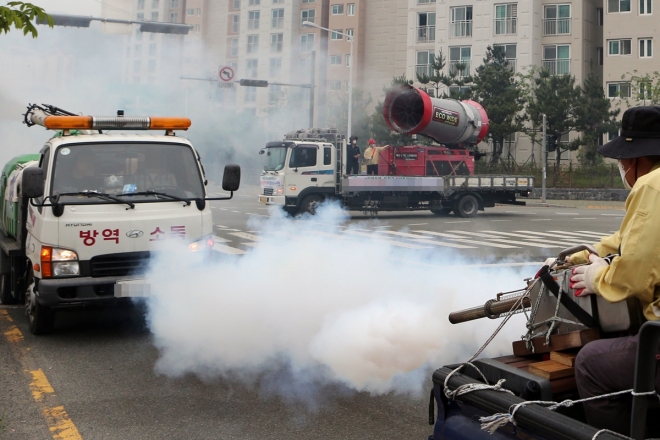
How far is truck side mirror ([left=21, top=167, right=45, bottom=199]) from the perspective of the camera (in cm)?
659

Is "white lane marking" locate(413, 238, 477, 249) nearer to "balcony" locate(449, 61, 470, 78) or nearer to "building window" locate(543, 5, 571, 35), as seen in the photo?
"balcony" locate(449, 61, 470, 78)

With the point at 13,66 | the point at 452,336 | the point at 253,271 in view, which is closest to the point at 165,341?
the point at 253,271

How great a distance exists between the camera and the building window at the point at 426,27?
163 ft

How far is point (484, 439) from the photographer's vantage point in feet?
9.20

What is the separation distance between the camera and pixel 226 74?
32.1 metres

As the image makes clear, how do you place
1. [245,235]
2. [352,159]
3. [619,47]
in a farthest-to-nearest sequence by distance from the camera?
[619,47] → [352,159] → [245,235]

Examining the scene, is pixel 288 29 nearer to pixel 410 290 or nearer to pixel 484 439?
pixel 410 290

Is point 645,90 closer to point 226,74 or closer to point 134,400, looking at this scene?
point 226,74

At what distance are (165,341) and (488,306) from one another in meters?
3.92

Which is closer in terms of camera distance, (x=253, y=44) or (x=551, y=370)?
(x=551, y=370)

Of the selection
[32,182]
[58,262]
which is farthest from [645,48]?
[32,182]

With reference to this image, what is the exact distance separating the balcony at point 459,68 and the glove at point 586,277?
39689 mm

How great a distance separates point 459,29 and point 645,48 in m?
11.2

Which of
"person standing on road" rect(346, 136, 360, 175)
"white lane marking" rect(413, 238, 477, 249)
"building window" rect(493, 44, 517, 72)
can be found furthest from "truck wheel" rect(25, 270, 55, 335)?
"building window" rect(493, 44, 517, 72)
